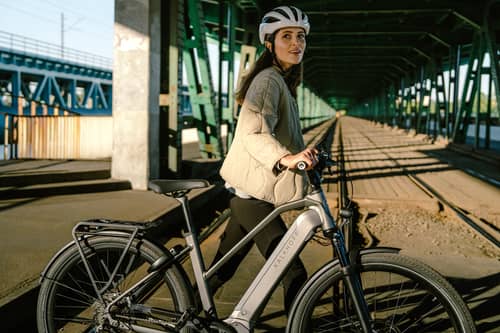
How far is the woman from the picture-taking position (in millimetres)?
2600

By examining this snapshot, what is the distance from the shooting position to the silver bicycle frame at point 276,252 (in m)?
2.46

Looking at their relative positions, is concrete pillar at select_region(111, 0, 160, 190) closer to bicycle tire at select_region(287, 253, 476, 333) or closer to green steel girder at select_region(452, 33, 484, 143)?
bicycle tire at select_region(287, 253, 476, 333)

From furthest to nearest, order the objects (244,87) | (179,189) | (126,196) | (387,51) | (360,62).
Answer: (360,62) → (387,51) → (126,196) → (244,87) → (179,189)

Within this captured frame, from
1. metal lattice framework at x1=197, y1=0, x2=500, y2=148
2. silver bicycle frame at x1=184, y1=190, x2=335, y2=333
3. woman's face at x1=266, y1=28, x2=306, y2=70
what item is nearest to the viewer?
silver bicycle frame at x1=184, y1=190, x2=335, y2=333

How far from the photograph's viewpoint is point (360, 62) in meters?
34.9

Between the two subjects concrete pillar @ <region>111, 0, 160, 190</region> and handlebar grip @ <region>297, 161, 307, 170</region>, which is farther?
concrete pillar @ <region>111, 0, 160, 190</region>

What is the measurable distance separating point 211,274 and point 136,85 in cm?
567

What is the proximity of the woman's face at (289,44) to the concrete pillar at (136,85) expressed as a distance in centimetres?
524

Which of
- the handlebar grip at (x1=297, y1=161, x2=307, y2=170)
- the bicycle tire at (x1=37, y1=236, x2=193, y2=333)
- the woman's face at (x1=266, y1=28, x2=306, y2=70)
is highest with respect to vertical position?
the woman's face at (x1=266, y1=28, x2=306, y2=70)

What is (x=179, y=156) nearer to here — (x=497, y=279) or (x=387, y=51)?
(x=497, y=279)

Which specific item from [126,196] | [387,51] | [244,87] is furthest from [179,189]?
[387,51]

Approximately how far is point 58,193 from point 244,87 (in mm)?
5531

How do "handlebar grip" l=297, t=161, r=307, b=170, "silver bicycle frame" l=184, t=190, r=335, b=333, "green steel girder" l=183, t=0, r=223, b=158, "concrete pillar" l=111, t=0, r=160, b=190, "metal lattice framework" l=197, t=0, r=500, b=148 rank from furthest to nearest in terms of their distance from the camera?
"metal lattice framework" l=197, t=0, r=500, b=148
"green steel girder" l=183, t=0, r=223, b=158
"concrete pillar" l=111, t=0, r=160, b=190
"silver bicycle frame" l=184, t=190, r=335, b=333
"handlebar grip" l=297, t=161, r=307, b=170

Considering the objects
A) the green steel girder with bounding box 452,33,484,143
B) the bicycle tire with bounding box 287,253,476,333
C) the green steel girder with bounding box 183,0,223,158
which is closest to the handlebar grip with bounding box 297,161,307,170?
the bicycle tire with bounding box 287,253,476,333
